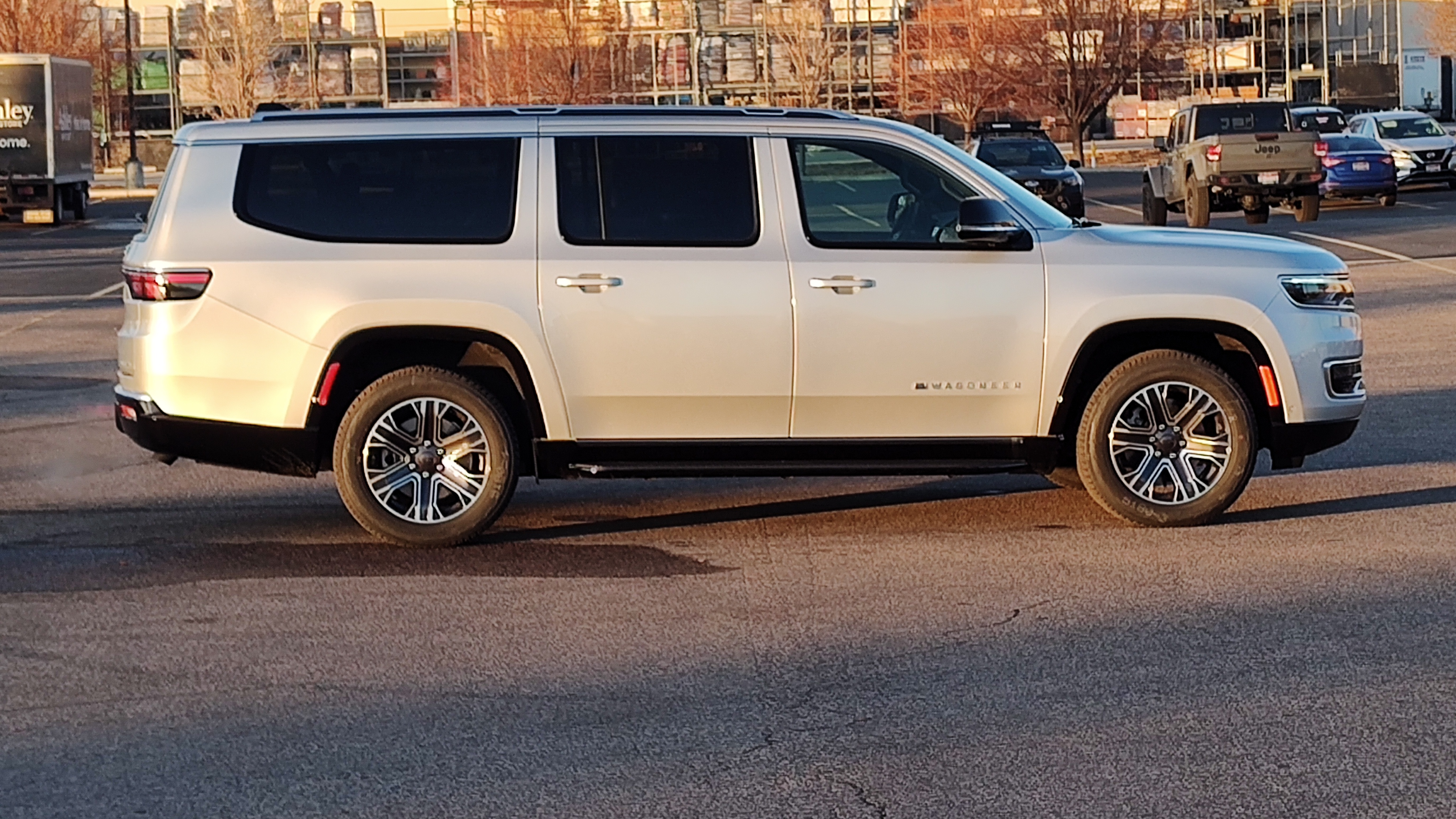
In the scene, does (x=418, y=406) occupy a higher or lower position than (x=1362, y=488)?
higher

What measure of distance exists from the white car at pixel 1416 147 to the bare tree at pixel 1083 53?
58.4 feet

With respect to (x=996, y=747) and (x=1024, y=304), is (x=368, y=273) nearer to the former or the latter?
(x=1024, y=304)

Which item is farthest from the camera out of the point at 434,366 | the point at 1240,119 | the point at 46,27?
the point at 46,27

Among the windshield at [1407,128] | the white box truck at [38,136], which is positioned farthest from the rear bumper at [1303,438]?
the white box truck at [38,136]

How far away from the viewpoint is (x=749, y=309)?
27.9 feet

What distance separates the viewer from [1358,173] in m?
34.7

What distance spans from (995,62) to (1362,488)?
51400mm

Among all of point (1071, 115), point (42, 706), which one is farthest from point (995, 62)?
point (42, 706)

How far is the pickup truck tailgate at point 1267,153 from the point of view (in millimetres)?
29594

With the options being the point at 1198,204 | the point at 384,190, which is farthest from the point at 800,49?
the point at 384,190

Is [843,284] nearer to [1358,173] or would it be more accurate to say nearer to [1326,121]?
[1358,173]

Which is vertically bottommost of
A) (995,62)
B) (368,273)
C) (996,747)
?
(996,747)

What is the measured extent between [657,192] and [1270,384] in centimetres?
286

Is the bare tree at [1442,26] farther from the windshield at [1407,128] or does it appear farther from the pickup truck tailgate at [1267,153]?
the pickup truck tailgate at [1267,153]
